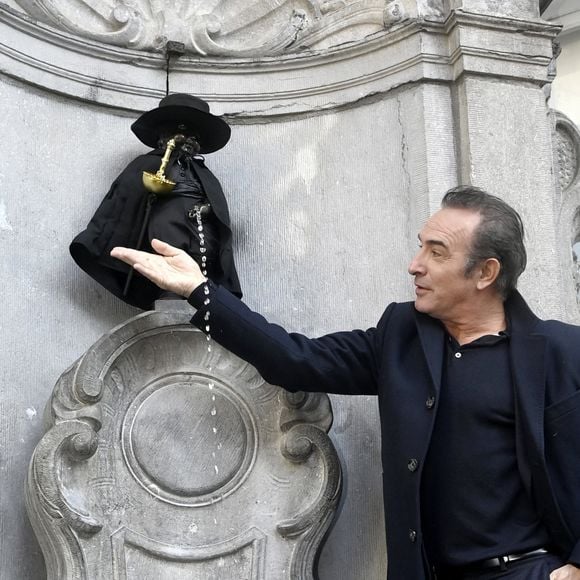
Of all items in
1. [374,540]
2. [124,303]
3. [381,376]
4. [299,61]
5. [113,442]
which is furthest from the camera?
[299,61]

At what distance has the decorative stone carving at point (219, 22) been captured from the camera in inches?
Answer: 135

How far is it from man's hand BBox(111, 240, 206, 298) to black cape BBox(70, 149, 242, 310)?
39cm

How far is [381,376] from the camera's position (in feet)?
8.14

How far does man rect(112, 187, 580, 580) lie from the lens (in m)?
2.22

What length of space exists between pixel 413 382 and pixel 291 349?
28 centimetres

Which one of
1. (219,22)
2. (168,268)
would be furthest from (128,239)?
(219,22)

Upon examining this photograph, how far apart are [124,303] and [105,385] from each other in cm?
50

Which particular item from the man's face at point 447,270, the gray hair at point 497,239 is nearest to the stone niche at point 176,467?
the man's face at point 447,270

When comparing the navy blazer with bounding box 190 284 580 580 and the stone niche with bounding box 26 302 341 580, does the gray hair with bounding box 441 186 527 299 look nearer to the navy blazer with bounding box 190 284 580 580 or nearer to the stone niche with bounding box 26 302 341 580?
the navy blazer with bounding box 190 284 580 580

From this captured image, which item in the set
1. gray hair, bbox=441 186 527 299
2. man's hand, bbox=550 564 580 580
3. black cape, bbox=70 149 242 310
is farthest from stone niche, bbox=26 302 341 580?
man's hand, bbox=550 564 580 580

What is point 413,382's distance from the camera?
2.41m

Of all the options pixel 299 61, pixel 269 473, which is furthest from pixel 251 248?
pixel 269 473

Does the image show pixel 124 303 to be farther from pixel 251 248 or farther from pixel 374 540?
pixel 374 540

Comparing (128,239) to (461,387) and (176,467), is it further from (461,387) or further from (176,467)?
(461,387)
